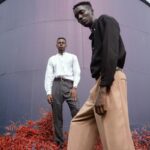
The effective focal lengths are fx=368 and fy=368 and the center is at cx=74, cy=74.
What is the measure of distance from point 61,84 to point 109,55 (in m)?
3.07

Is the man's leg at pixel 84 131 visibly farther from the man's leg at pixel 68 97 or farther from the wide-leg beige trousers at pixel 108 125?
the man's leg at pixel 68 97

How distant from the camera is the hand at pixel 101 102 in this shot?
8.52 ft

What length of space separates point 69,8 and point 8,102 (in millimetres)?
2599

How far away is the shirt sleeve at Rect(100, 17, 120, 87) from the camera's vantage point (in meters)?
2.62

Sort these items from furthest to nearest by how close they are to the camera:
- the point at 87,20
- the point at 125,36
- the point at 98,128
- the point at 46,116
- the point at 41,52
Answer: the point at 125,36
the point at 41,52
the point at 46,116
the point at 87,20
the point at 98,128

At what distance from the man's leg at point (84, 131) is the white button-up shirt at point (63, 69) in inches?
112

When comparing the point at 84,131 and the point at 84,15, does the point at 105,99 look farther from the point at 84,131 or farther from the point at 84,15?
the point at 84,15

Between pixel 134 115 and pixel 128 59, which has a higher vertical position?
pixel 128 59

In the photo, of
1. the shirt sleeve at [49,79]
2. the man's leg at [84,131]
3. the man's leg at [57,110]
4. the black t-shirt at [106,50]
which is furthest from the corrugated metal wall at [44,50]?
the black t-shirt at [106,50]

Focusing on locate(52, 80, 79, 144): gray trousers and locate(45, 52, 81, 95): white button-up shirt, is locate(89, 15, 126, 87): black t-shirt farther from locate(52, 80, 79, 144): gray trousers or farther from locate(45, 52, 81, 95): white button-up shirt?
locate(45, 52, 81, 95): white button-up shirt

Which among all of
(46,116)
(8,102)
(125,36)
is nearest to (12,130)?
(46,116)

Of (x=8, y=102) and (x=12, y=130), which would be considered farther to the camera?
(x=8, y=102)

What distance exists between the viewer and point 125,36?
8.73 metres

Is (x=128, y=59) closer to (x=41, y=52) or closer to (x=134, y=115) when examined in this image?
(x=134, y=115)
